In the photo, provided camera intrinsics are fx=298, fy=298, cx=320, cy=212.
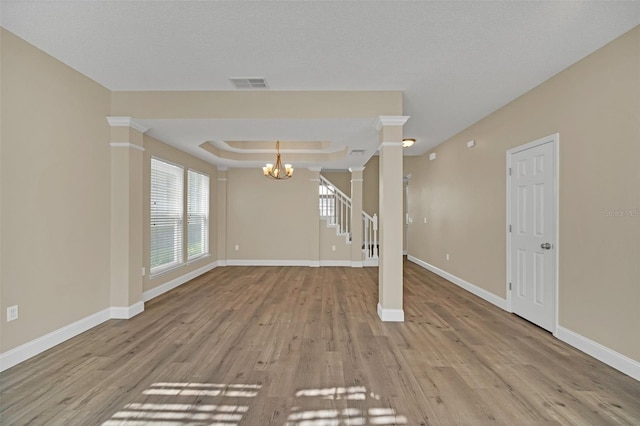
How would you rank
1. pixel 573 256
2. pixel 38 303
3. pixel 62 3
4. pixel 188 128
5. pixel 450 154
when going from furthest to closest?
pixel 450 154, pixel 188 128, pixel 573 256, pixel 38 303, pixel 62 3

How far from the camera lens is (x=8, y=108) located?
2.51 meters

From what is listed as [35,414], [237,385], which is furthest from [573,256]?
[35,414]

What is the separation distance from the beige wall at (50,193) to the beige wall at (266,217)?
3.86 m

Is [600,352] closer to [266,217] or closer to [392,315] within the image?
[392,315]

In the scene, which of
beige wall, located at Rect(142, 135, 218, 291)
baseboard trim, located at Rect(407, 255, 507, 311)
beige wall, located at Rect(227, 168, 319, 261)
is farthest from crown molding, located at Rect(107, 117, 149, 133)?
baseboard trim, located at Rect(407, 255, 507, 311)

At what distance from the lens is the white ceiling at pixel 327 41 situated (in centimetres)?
222

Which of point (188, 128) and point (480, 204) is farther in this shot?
point (480, 204)

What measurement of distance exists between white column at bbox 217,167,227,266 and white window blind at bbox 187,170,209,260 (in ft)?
1.85

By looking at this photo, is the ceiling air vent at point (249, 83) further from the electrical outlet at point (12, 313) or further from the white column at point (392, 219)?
the electrical outlet at point (12, 313)

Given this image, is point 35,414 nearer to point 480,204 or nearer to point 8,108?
point 8,108

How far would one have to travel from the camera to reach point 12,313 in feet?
8.30

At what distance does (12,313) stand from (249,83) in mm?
3092

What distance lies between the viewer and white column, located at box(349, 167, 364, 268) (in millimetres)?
7375

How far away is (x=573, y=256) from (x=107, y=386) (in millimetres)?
4309
